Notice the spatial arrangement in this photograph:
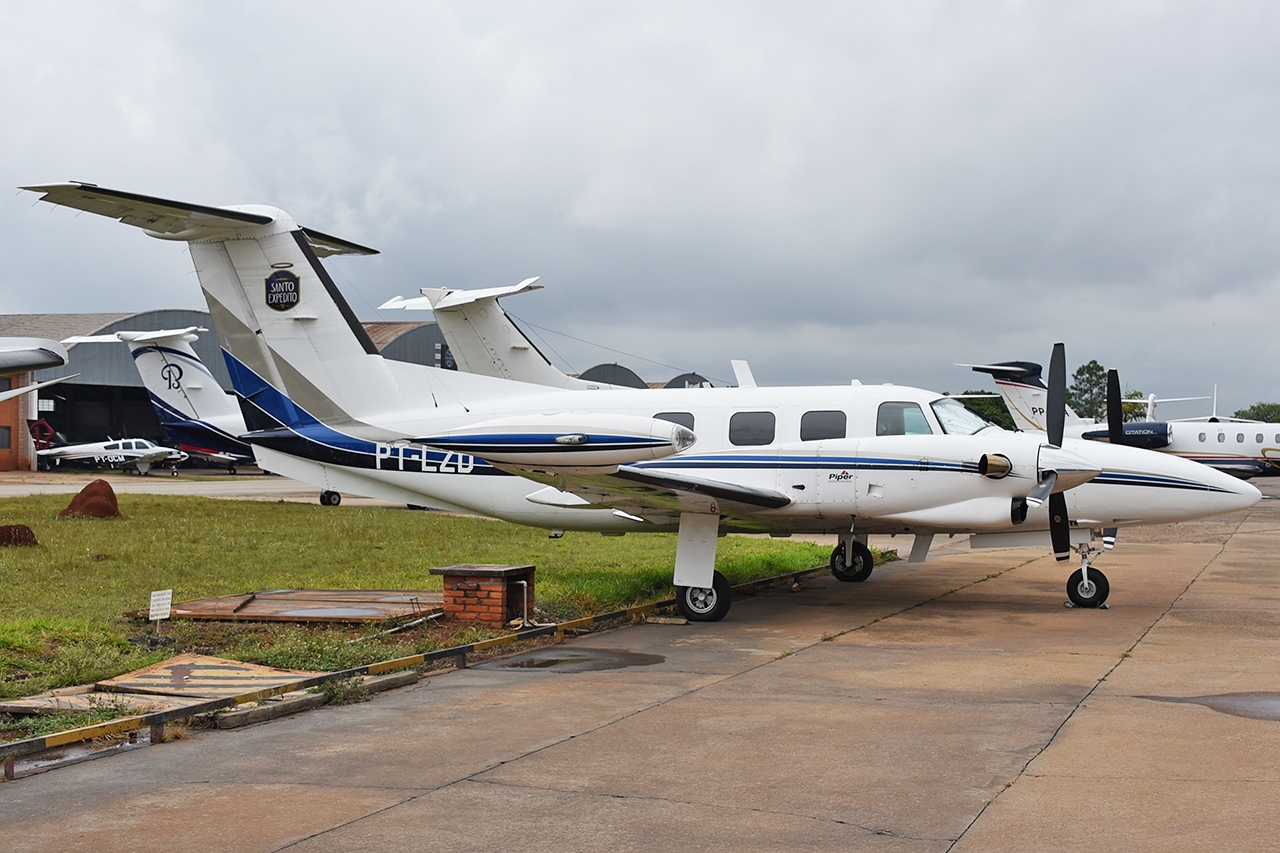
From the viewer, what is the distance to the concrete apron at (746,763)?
516 centimetres

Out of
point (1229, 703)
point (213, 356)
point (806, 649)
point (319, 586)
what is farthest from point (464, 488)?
point (213, 356)

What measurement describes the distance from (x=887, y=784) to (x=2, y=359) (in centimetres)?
643

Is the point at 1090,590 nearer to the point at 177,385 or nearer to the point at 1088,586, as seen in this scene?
the point at 1088,586

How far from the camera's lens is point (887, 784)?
599 centimetres

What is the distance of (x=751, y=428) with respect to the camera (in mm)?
13461

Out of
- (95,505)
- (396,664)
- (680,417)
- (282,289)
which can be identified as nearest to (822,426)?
(680,417)

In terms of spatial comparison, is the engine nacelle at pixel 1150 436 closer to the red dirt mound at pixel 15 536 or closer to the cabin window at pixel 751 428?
the cabin window at pixel 751 428

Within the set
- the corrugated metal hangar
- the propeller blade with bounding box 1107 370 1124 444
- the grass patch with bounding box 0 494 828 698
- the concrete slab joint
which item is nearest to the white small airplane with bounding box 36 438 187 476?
the corrugated metal hangar

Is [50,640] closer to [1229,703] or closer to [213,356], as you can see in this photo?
[1229,703]

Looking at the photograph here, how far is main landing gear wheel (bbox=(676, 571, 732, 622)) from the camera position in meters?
12.6

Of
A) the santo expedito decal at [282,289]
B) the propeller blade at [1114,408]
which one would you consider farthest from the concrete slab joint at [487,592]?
the propeller blade at [1114,408]

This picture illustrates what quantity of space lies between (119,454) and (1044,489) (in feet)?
178

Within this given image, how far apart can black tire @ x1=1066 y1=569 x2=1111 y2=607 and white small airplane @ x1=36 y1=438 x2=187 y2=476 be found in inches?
2012

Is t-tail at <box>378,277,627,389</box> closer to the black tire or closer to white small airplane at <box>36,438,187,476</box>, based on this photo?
the black tire
